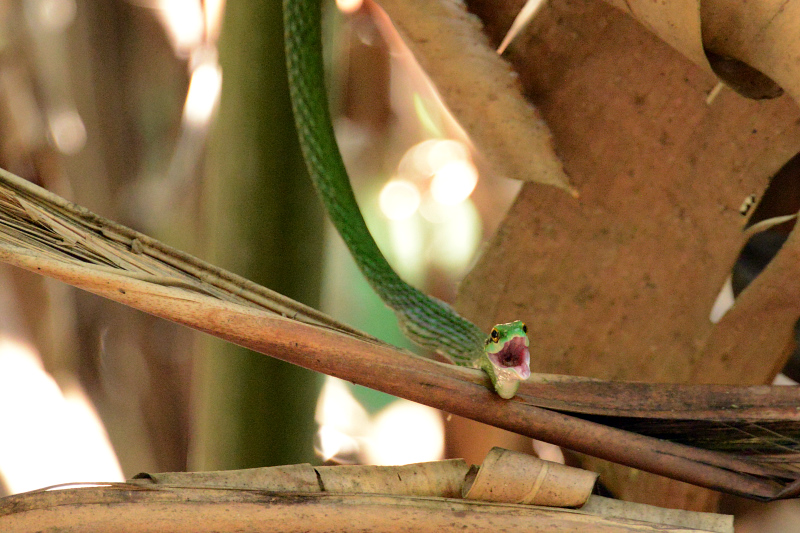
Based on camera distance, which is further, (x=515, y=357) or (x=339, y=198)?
(x=339, y=198)

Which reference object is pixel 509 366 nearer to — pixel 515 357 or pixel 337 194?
pixel 515 357

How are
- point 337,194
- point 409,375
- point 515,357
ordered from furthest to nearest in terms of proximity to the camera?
point 337,194
point 515,357
point 409,375

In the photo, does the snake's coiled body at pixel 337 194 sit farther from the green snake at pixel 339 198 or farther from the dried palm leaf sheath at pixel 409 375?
the dried palm leaf sheath at pixel 409 375

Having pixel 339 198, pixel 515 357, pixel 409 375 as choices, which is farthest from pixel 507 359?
pixel 339 198

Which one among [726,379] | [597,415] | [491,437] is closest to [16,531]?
[597,415]

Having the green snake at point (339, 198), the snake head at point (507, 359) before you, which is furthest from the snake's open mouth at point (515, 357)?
the green snake at point (339, 198)

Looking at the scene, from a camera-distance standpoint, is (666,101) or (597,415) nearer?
(597,415)

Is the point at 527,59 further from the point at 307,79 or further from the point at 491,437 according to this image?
the point at 491,437
